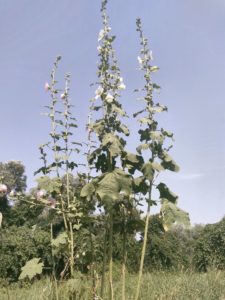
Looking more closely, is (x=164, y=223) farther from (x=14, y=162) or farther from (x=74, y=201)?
(x=14, y=162)

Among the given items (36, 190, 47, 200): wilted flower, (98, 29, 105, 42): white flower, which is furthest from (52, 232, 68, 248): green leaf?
(98, 29, 105, 42): white flower

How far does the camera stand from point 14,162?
33219mm

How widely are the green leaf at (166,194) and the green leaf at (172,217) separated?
176mm

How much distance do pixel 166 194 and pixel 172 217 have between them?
0.99 feet

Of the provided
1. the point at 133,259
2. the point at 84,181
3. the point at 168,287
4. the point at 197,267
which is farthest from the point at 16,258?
the point at 84,181

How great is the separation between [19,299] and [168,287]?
2338 millimetres

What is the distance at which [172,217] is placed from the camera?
156 inches

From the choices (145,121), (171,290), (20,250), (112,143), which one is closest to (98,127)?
(112,143)

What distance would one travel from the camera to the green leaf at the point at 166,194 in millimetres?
4191

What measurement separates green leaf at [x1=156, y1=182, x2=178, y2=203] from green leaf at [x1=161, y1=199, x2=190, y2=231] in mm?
176

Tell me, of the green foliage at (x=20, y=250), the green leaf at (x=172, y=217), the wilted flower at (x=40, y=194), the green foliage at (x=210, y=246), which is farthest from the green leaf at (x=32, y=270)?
the green foliage at (x=210, y=246)

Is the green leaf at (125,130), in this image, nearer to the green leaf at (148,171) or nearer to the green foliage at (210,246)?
the green leaf at (148,171)

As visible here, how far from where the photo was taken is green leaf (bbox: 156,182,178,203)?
419cm

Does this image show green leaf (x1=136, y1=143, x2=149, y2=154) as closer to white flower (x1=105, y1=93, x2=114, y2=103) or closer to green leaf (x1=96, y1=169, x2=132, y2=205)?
green leaf (x1=96, y1=169, x2=132, y2=205)
